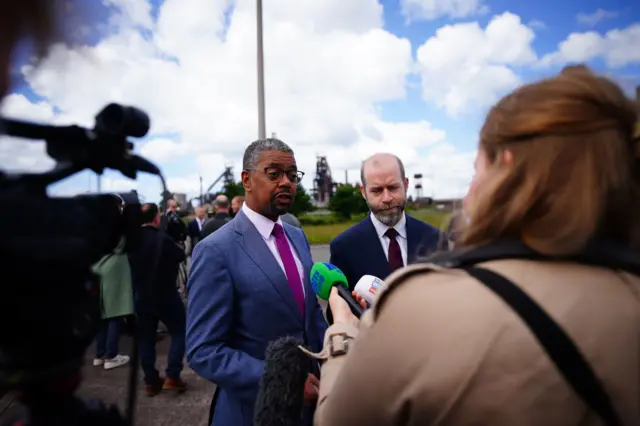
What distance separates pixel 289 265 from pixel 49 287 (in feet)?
5.23

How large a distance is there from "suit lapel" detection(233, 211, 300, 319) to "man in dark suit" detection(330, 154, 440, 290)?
3.02ft

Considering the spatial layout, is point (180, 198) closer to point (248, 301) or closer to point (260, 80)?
point (260, 80)

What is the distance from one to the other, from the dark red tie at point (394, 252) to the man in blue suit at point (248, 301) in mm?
835

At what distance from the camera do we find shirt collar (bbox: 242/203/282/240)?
218cm

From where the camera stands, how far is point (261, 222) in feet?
7.21

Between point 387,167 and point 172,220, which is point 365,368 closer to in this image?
point 387,167

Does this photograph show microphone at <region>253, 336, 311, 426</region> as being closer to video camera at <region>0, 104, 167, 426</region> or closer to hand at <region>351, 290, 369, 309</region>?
hand at <region>351, 290, 369, 309</region>

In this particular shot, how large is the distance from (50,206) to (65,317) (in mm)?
152

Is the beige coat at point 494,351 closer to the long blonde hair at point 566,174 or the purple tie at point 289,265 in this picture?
the long blonde hair at point 566,174

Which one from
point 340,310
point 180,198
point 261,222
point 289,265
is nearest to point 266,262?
point 289,265

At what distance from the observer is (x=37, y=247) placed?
0.55 meters

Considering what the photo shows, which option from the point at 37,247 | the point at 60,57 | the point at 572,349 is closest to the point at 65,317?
the point at 37,247

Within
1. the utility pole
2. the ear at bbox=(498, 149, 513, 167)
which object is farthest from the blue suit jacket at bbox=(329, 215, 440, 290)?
the utility pole

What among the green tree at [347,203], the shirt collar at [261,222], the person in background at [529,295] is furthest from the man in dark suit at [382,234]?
the green tree at [347,203]
